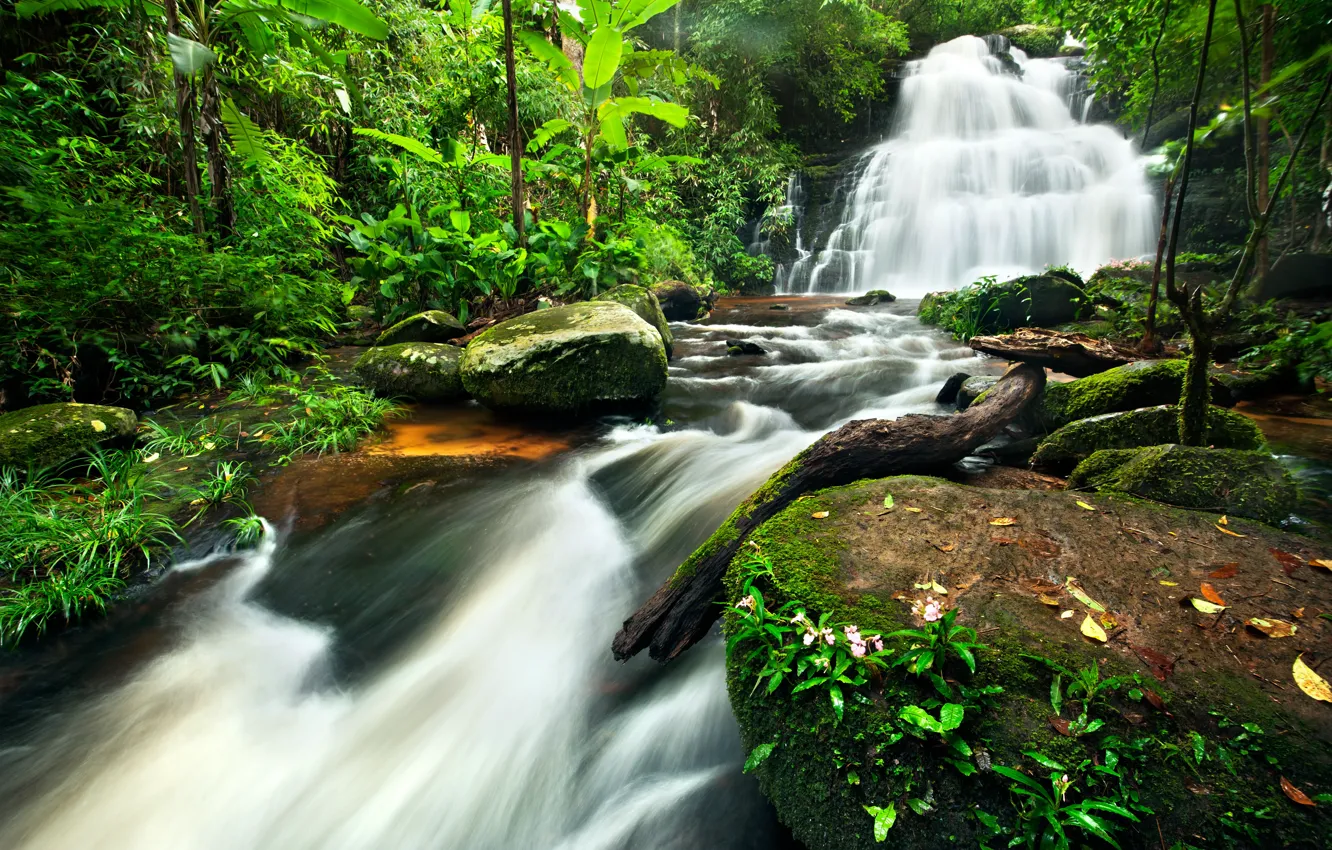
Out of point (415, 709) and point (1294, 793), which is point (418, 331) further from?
point (1294, 793)

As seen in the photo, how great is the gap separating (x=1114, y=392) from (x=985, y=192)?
1234 cm

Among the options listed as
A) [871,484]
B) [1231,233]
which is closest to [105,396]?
[871,484]

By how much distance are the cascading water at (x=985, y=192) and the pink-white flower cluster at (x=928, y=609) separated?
464 inches

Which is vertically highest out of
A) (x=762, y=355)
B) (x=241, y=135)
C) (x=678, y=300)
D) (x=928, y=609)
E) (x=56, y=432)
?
(x=241, y=135)

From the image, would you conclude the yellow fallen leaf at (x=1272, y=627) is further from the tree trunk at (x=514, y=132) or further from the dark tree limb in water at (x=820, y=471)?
the tree trunk at (x=514, y=132)

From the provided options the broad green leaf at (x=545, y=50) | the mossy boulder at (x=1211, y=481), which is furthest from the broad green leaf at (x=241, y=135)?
the mossy boulder at (x=1211, y=481)

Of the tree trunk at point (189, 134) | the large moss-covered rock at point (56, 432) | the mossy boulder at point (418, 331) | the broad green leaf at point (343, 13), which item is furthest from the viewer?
the mossy boulder at point (418, 331)

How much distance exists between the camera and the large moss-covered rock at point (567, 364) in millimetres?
4664

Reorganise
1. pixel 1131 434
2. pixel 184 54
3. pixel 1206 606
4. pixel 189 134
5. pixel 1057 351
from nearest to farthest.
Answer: pixel 1206 606 → pixel 1131 434 → pixel 1057 351 → pixel 184 54 → pixel 189 134

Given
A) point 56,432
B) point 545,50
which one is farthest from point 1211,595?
point 545,50

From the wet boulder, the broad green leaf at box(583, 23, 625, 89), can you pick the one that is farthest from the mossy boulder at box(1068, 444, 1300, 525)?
the wet boulder

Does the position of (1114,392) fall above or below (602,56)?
below

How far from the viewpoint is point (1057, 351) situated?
361 centimetres

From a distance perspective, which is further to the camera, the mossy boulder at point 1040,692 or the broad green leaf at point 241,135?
the broad green leaf at point 241,135
